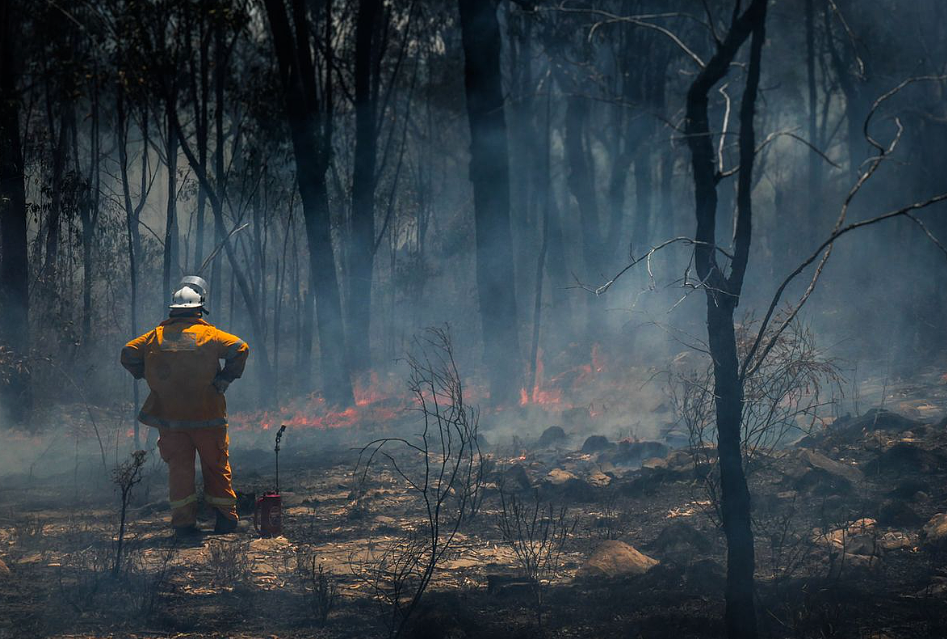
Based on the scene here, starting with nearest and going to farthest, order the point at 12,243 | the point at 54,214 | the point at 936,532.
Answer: the point at 936,532 → the point at 12,243 → the point at 54,214

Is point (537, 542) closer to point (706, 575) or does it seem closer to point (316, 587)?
point (706, 575)

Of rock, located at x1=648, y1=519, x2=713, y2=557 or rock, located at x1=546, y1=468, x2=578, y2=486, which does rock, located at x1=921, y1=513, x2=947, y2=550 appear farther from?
rock, located at x1=546, y1=468, x2=578, y2=486

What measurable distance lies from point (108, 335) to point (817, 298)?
15.9 meters

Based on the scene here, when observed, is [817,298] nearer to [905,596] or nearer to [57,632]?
[905,596]

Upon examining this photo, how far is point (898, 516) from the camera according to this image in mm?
6730

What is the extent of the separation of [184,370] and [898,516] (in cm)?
534

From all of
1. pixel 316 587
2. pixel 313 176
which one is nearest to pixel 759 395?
pixel 316 587

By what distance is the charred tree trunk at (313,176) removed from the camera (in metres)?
14.5

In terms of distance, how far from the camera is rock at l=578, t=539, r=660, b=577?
5.98 m

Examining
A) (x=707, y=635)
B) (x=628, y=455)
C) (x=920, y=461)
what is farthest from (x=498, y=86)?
(x=707, y=635)

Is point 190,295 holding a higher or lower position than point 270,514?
higher

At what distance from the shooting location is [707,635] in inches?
189

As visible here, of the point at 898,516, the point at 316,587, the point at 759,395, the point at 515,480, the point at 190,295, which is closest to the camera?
the point at 316,587

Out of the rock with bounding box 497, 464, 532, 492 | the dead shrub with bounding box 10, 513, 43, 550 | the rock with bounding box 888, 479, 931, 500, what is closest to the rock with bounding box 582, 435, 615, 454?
the rock with bounding box 497, 464, 532, 492
